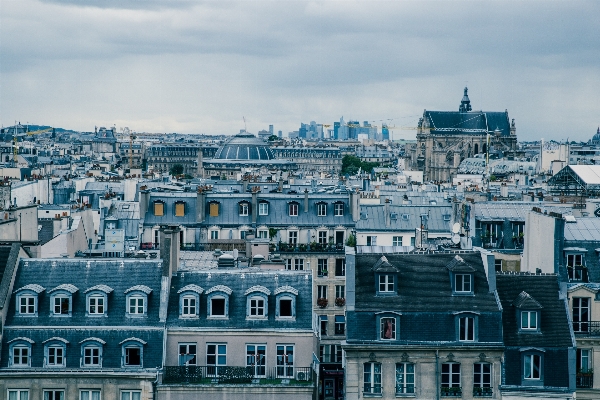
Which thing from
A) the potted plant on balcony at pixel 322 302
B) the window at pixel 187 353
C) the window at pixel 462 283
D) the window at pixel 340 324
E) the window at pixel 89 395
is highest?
the window at pixel 462 283

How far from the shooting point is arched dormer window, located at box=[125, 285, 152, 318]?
148ft

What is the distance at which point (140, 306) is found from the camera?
148ft

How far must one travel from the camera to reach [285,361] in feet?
147

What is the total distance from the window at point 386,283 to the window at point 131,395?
943 centimetres

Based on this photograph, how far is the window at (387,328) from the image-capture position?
145 feet

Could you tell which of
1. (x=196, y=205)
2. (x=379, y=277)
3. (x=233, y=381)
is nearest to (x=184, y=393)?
(x=233, y=381)

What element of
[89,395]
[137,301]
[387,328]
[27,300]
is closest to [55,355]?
[89,395]

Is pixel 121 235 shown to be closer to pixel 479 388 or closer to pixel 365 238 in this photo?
pixel 365 238

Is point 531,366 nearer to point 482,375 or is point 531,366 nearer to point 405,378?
point 482,375

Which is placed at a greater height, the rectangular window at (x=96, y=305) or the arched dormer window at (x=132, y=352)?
the rectangular window at (x=96, y=305)

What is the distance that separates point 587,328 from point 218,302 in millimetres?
14091

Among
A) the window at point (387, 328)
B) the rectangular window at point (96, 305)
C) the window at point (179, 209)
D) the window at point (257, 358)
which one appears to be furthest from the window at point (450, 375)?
the window at point (179, 209)

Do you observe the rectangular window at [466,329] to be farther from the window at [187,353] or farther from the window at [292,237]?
the window at [292,237]

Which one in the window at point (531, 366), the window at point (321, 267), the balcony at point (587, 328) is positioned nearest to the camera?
the window at point (531, 366)
